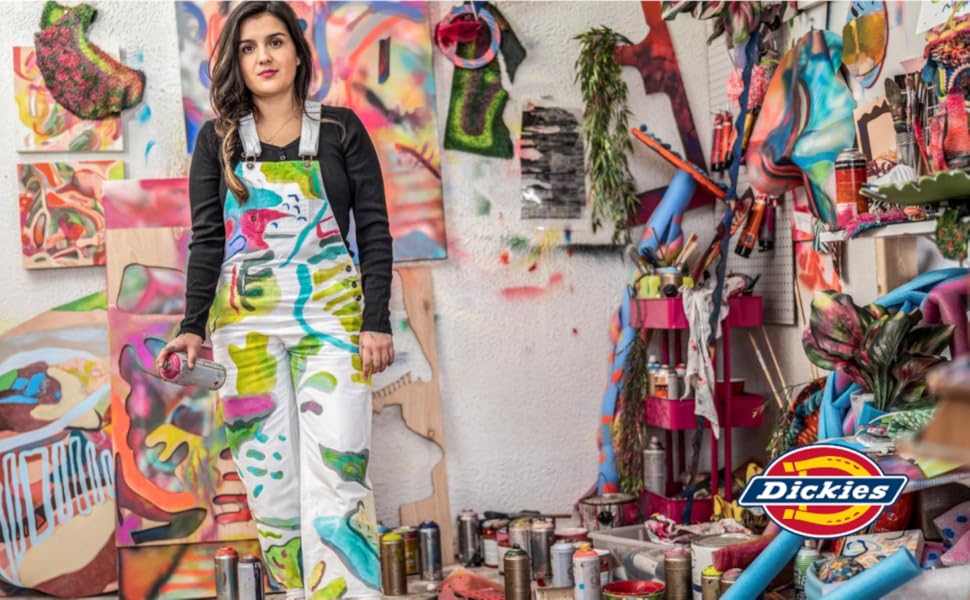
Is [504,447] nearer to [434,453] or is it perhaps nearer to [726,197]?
[434,453]

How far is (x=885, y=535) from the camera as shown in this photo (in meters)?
2.68

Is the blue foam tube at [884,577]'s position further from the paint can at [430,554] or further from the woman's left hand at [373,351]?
the paint can at [430,554]

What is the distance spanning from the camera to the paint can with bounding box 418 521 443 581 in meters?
3.94

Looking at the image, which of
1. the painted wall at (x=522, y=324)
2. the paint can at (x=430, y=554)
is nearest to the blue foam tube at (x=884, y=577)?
the paint can at (x=430, y=554)

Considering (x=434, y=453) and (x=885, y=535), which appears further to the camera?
(x=434, y=453)

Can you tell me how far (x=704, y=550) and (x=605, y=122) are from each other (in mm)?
1662

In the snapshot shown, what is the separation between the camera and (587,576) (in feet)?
11.0

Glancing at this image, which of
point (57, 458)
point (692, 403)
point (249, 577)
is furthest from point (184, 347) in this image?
point (692, 403)

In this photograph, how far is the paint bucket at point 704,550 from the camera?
327cm

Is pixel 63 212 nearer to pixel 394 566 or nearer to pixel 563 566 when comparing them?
pixel 394 566

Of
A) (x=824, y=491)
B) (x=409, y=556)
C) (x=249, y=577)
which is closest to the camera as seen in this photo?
(x=824, y=491)

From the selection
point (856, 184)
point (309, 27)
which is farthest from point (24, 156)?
point (856, 184)

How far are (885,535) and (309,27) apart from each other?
260 centimetres

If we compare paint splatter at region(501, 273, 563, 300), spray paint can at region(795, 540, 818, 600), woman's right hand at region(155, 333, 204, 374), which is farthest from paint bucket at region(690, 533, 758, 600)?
woman's right hand at region(155, 333, 204, 374)
